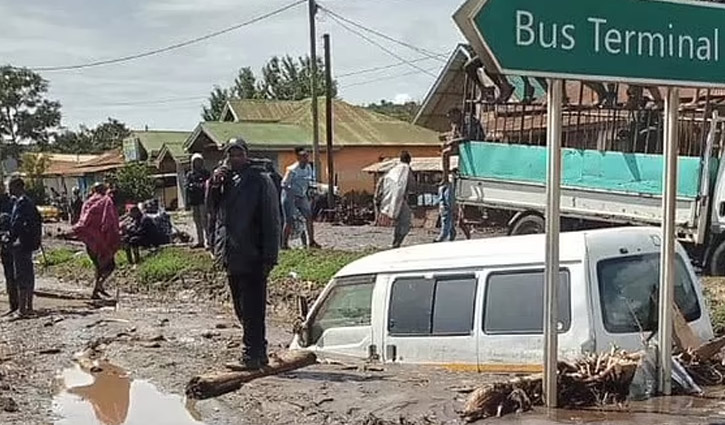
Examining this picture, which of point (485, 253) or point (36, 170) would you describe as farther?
point (36, 170)

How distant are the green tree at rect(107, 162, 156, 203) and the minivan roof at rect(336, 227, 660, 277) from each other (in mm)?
36594

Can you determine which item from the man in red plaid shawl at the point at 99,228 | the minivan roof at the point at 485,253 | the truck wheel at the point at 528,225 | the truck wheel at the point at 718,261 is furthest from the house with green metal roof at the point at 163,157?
the minivan roof at the point at 485,253

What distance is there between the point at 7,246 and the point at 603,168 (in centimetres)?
908

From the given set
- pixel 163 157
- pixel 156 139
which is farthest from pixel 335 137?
pixel 156 139

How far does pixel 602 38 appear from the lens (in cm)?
613

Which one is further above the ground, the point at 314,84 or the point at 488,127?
the point at 314,84

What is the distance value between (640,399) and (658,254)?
4.80ft

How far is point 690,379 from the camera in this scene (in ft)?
22.7

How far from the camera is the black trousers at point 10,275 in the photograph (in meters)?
14.8

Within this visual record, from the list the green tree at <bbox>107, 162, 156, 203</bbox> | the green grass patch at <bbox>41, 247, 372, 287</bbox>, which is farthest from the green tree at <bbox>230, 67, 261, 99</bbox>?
the green grass patch at <bbox>41, 247, 372, 287</bbox>

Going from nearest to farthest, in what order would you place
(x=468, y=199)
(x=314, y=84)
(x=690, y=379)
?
(x=690, y=379) → (x=468, y=199) → (x=314, y=84)

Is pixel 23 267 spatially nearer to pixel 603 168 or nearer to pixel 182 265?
pixel 182 265

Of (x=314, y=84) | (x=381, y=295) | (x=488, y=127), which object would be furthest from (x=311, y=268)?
(x=314, y=84)

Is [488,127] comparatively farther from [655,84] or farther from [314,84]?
[314,84]
